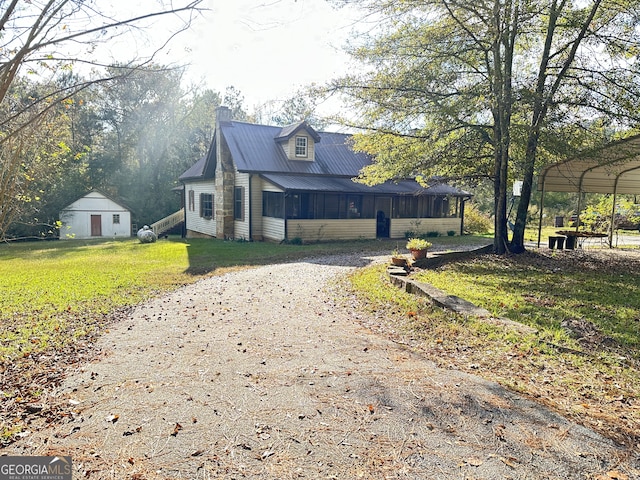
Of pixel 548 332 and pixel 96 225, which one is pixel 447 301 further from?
pixel 96 225

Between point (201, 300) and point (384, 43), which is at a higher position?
point (384, 43)

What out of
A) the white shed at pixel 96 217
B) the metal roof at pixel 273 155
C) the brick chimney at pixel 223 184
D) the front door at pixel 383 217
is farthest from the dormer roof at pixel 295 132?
the white shed at pixel 96 217

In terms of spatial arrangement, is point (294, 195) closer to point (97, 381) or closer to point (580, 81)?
point (580, 81)

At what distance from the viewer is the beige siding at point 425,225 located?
71.5 feet

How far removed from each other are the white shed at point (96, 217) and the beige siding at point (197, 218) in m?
8.97

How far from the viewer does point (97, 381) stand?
4648mm

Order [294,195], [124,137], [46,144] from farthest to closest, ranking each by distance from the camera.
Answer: [124,137] < [294,195] < [46,144]

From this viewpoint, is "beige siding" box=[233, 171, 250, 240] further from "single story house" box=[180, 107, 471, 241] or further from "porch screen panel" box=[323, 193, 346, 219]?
"porch screen panel" box=[323, 193, 346, 219]

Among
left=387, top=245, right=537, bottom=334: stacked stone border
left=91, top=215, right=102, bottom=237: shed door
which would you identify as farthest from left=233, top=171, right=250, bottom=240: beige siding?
left=91, top=215, right=102, bottom=237: shed door

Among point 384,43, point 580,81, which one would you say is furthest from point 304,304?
point 580,81

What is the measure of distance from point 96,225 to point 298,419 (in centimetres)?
3302

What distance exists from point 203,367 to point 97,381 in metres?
1.11

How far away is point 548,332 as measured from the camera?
599cm

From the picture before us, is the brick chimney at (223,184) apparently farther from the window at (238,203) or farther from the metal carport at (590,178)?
the metal carport at (590,178)
